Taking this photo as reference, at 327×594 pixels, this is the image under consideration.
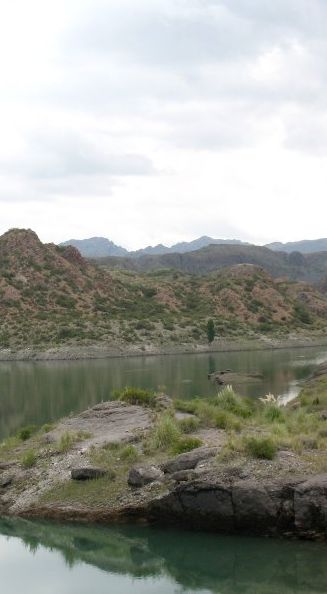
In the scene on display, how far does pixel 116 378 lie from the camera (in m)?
75.9

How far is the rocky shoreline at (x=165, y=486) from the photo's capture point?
19.5 meters

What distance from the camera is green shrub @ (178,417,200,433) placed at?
87.4 feet

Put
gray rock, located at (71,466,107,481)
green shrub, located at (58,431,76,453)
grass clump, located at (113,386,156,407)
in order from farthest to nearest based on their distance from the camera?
grass clump, located at (113,386,156,407) < green shrub, located at (58,431,76,453) < gray rock, located at (71,466,107,481)

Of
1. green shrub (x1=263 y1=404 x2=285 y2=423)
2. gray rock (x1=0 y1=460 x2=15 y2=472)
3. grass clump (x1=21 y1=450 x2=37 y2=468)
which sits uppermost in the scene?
green shrub (x1=263 y1=404 x2=285 y2=423)

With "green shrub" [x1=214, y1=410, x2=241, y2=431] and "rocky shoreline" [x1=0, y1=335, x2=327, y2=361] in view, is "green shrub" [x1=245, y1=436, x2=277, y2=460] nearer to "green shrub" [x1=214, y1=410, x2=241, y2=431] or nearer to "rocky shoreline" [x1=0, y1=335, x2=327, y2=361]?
"green shrub" [x1=214, y1=410, x2=241, y2=431]

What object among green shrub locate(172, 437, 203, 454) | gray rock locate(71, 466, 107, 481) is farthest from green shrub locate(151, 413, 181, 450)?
gray rock locate(71, 466, 107, 481)

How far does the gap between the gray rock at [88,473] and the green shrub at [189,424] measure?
439 centimetres

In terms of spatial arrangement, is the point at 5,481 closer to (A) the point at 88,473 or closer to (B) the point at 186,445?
(A) the point at 88,473

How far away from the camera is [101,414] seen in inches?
1249

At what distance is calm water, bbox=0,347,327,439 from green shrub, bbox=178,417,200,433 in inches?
657

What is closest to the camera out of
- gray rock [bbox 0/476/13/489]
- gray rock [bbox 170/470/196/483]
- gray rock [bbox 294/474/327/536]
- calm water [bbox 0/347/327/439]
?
gray rock [bbox 294/474/327/536]

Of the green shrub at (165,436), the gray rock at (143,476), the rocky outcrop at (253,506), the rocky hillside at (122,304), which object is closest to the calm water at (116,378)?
the rocky hillside at (122,304)

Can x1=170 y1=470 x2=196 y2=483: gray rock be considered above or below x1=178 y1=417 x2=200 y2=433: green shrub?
below

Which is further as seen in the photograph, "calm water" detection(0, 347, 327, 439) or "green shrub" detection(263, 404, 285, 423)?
"calm water" detection(0, 347, 327, 439)
